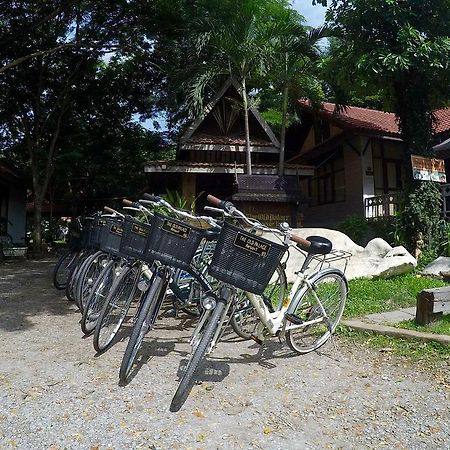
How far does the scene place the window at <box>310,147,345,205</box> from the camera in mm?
15914

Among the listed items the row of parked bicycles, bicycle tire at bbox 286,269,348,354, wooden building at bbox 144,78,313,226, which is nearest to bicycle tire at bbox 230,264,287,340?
the row of parked bicycles

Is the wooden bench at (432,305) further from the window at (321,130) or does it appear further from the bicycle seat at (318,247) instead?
the window at (321,130)

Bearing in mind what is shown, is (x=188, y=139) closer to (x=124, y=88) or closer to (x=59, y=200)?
(x=124, y=88)

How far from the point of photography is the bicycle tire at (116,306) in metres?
3.77

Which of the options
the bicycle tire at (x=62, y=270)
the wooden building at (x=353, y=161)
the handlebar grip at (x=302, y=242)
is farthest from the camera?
A: the wooden building at (x=353, y=161)

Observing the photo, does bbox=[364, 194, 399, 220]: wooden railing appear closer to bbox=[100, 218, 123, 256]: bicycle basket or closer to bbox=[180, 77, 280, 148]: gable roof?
bbox=[180, 77, 280, 148]: gable roof

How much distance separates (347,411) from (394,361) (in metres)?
1.17

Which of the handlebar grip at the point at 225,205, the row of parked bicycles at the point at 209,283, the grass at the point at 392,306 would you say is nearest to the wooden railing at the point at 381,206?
the grass at the point at 392,306

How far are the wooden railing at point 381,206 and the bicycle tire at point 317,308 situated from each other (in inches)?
289

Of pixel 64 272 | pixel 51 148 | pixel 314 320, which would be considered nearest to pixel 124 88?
pixel 51 148

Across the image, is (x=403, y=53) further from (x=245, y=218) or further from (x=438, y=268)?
(x=245, y=218)

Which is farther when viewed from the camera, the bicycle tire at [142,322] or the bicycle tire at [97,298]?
the bicycle tire at [97,298]

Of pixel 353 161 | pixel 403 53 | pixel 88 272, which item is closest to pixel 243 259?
pixel 88 272

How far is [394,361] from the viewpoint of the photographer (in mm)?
3764
